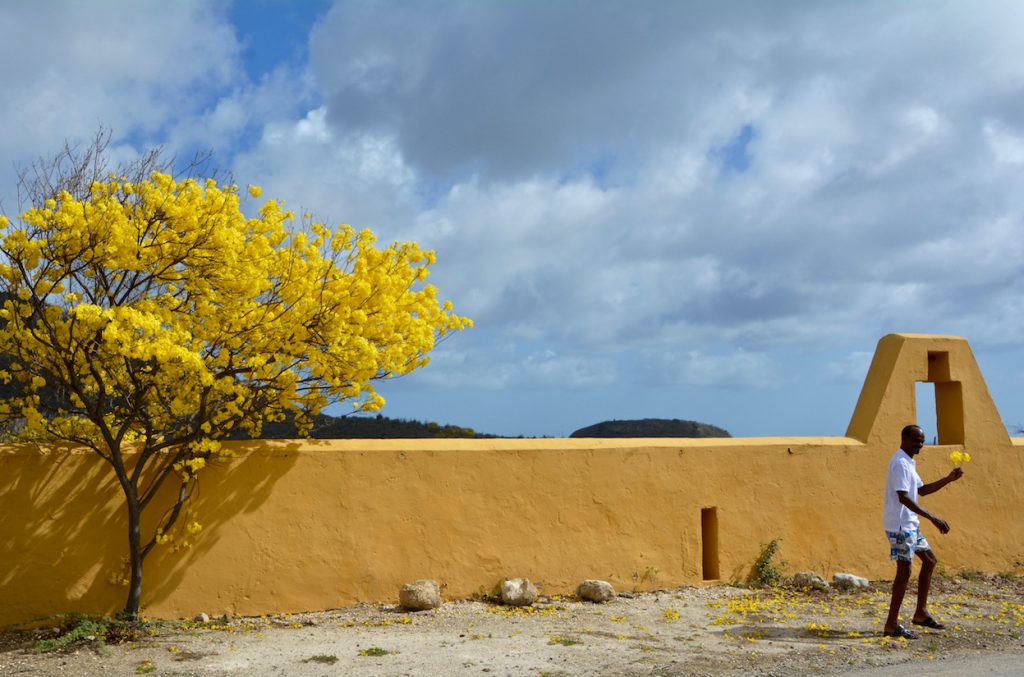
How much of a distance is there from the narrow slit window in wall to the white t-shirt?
2.37 m

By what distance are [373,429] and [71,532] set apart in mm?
12611

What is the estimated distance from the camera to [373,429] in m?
20.4

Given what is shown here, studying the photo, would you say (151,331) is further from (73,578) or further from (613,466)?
(613,466)

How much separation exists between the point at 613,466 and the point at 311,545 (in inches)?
119

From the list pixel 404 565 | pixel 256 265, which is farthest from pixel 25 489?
pixel 404 565

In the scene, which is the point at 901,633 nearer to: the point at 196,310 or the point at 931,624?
the point at 931,624

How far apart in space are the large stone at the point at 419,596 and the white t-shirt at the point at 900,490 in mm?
3828

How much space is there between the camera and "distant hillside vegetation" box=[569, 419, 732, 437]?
22.8 metres

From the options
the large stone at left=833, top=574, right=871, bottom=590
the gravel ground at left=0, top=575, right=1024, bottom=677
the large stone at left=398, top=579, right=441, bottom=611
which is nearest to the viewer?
the gravel ground at left=0, top=575, right=1024, bottom=677

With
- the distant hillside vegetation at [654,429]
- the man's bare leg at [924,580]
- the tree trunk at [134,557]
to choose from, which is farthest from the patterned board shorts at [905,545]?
the distant hillside vegetation at [654,429]

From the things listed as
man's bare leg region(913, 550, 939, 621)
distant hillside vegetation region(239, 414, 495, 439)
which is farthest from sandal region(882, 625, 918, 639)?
distant hillside vegetation region(239, 414, 495, 439)

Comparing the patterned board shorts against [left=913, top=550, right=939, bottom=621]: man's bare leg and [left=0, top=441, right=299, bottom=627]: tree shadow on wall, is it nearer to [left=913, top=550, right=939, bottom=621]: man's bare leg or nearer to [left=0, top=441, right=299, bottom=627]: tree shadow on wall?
[left=913, top=550, right=939, bottom=621]: man's bare leg

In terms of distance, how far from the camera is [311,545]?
8.37 metres

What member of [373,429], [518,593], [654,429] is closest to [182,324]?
[518,593]
